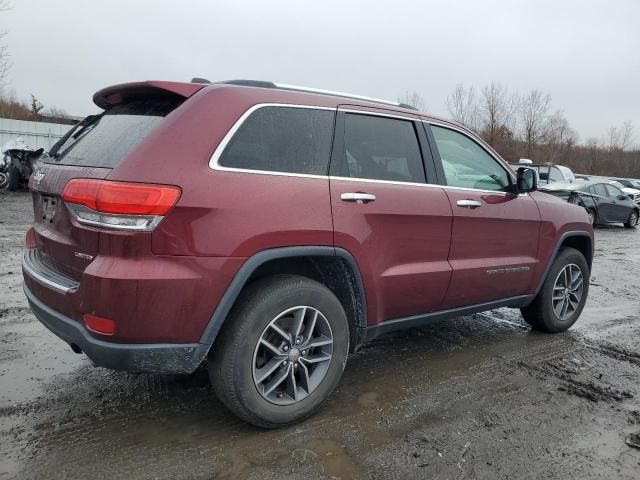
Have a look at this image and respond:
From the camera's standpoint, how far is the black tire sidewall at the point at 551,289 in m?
4.70

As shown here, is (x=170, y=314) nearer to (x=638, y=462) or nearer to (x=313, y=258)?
(x=313, y=258)

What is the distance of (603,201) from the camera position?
1636 centimetres

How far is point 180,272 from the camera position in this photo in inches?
96.0

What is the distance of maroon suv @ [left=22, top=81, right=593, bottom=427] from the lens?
2.43 metres

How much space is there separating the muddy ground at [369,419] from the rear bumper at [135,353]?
49cm

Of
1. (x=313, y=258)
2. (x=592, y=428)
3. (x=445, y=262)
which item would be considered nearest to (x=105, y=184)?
(x=313, y=258)

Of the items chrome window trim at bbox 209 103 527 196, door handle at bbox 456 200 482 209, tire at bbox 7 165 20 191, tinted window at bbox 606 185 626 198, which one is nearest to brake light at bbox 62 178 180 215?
chrome window trim at bbox 209 103 527 196

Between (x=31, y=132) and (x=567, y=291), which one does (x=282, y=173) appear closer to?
(x=567, y=291)

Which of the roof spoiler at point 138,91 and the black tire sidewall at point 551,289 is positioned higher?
the roof spoiler at point 138,91

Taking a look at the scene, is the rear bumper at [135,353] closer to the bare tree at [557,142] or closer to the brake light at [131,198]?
the brake light at [131,198]

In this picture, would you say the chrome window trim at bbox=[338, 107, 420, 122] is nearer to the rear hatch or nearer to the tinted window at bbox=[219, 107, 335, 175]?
the tinted window at bbox=[219, 107, 335, 175]

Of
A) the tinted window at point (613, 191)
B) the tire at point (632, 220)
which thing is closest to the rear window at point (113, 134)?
the tinted window at point (613, 191)

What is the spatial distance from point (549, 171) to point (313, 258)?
743 inches

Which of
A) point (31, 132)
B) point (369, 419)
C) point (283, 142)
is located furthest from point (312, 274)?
point (31, 132)
